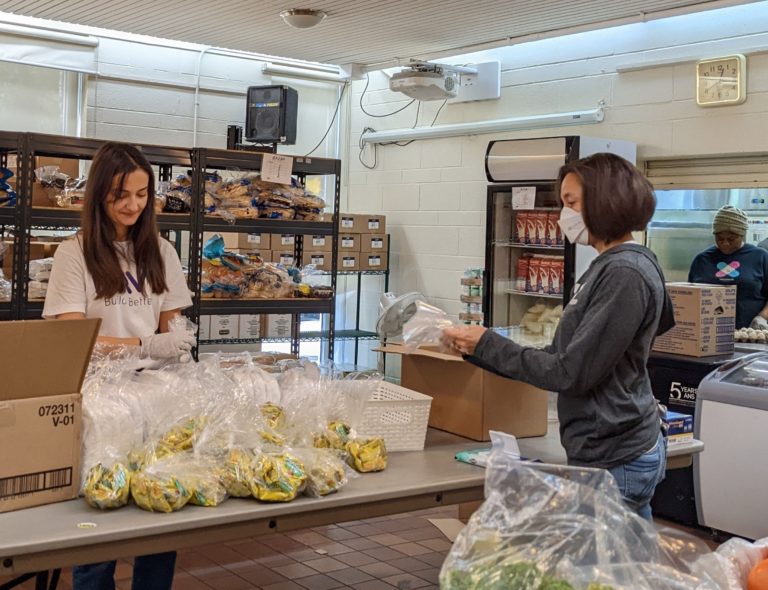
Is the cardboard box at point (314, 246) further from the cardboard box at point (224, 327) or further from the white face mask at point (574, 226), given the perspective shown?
the white face mask at point (574, 226)

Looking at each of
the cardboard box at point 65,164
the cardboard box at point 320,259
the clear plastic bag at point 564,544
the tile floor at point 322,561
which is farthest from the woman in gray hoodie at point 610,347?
the cardboard box at point 320,259

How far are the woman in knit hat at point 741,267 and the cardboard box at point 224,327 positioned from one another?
2.86 m

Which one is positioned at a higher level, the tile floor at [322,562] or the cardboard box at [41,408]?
the cardboard box at [41,408]

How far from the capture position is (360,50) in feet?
23.2

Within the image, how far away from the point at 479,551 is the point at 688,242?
15.6 feet

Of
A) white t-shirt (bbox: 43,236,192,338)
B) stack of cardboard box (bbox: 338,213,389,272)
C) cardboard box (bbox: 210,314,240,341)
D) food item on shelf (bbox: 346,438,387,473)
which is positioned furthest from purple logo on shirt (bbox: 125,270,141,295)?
stack of cardboard box (bbox: 338,213,389,272)

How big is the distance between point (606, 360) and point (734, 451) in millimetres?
2363

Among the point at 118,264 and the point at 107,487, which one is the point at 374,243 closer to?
the point at 118,264

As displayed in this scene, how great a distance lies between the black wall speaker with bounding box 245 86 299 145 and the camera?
255 inches

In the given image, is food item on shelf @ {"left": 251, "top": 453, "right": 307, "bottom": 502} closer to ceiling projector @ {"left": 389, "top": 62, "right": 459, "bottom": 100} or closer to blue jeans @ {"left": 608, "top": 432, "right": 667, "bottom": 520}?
blue jeans @ {"left": 608, "top": 432, "right": 667, "bottom": 520}

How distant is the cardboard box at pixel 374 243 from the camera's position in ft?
23.8

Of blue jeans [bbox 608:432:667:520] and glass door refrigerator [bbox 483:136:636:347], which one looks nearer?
blue jeans [bbox 608:432:667:520]

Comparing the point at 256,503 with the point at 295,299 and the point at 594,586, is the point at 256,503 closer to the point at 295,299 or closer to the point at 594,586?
the point at 594,586

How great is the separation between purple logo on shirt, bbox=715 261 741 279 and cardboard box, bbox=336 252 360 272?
113 inches
